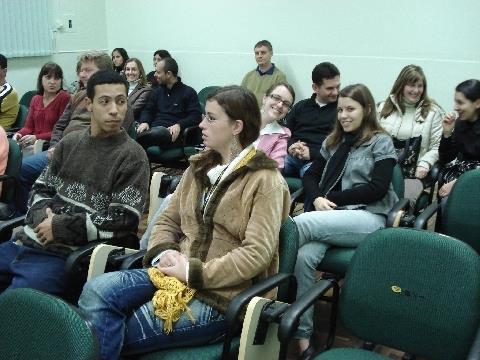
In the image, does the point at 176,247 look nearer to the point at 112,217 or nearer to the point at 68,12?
the point at 112,217

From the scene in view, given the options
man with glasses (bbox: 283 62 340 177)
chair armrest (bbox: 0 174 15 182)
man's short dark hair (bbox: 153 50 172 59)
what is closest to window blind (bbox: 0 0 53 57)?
man's short dark hair (bbox: 153 50 172 59)

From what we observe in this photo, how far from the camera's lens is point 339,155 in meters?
2.64

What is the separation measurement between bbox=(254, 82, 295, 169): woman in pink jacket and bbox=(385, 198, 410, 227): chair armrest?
820 mm

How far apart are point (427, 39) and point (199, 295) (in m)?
3.71

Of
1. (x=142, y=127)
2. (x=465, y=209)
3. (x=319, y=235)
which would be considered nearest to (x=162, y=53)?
(x=142, y=127)

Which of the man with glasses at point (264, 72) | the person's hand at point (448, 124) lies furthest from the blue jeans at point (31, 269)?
the man with glasses at point (264, 72)

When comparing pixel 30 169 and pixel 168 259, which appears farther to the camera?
pixel 30 169

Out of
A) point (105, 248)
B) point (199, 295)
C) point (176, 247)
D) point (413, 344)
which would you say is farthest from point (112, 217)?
point (413, 344)

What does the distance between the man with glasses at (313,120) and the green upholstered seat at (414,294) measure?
5.53ft

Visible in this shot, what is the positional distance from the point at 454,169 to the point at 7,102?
3.47m

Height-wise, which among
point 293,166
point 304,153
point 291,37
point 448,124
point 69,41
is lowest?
point 293,166

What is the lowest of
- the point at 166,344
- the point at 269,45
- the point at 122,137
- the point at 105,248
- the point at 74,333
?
the point at 166,344

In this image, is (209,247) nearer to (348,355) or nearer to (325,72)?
(348,355)

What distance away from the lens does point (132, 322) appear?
1616 millimetres
